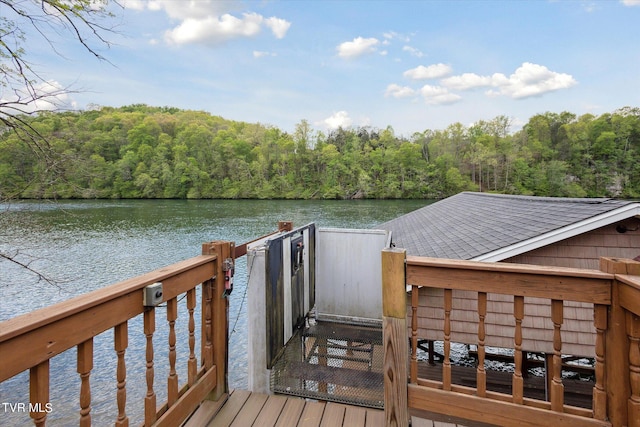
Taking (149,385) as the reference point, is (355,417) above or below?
below

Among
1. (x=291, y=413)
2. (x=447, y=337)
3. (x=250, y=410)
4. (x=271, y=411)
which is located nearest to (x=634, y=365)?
(x=447, y=337)

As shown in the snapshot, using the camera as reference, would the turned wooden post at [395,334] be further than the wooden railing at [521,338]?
Yes

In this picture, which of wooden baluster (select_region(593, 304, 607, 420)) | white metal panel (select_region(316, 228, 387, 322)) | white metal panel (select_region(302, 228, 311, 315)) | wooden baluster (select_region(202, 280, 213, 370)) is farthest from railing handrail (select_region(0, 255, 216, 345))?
white metal panel (select_region(316, 228, 387, 322))

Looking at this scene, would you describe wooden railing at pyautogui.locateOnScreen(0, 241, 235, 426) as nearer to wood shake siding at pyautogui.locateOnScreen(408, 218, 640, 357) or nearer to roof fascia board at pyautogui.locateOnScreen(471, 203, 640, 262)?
roof fascia board at pyautogui.locateOnScreen(471, 203, 640, 262)

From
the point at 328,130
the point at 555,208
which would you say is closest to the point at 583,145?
the point at 328,130

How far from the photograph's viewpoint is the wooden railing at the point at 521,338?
1.32 meters

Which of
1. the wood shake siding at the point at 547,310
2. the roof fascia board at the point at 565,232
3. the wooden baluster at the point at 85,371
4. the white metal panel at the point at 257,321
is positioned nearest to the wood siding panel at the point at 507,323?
the wood shake siding at the point at 547,310

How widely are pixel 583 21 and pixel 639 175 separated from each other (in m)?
33.2

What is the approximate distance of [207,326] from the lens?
191cm

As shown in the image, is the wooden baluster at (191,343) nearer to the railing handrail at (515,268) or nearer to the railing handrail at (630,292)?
the railing handrail at (515,268)

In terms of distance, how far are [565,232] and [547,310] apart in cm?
133

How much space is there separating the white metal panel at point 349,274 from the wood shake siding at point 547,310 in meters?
2.36

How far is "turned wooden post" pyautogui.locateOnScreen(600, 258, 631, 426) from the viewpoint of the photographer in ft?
4.33

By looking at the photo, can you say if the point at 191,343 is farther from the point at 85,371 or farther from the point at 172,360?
the point at 85,371
